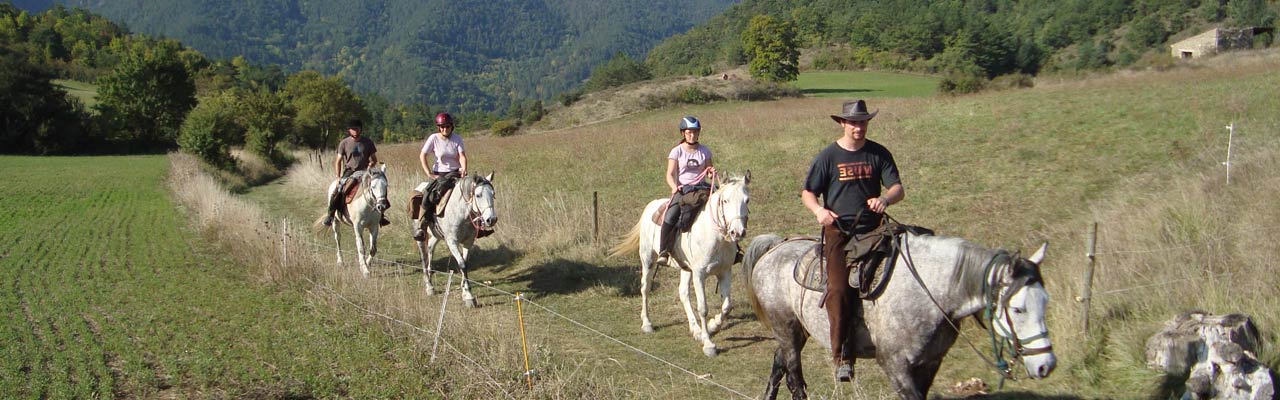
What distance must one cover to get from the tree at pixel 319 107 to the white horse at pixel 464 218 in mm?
39727

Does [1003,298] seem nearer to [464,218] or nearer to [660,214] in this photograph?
[660,214]

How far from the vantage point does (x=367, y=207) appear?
10.9 metres

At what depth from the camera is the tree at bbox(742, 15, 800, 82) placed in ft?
198

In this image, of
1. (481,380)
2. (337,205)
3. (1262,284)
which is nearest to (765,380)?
(481,380)

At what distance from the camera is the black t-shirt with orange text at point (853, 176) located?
4438 mm

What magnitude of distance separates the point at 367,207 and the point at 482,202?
3160 mm

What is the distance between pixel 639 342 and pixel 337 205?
6.28 metres

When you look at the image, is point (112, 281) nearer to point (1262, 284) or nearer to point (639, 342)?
point (639, 342)

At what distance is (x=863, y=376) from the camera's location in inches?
242

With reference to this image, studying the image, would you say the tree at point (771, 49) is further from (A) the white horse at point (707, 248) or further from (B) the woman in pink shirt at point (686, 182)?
(B) the woman in pink shirt at point (686, 182)

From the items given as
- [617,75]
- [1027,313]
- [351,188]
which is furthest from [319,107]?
[617,75]

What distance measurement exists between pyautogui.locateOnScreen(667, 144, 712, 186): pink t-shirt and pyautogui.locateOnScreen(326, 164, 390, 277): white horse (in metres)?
4.81

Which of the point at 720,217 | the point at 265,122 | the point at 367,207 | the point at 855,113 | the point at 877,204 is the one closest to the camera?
the point at 877,204

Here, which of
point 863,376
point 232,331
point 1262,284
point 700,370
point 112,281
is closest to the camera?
point 1262,284
